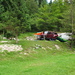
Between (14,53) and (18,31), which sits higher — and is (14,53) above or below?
below

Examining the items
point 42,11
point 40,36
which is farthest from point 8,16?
point 42,11

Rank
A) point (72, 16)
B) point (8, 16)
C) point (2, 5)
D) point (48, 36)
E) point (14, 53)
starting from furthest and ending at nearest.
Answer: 1. point (2, 5)
2. point (48, 36)
3. point (72, 16)
4. point (8, 16)
5. point (14, 53)

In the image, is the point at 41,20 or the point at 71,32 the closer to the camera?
the point at 71,32

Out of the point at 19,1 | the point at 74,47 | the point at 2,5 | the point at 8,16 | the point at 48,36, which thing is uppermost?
the point at 2,5

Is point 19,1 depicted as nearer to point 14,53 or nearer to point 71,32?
point 14,53

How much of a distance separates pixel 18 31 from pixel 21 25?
80 centimetres

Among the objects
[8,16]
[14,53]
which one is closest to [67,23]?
[8,16]

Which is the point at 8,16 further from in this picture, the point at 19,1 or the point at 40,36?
the point at 40,36

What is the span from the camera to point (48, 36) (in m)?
20.7

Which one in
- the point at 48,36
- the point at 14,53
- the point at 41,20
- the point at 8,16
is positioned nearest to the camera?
the point at 14,53

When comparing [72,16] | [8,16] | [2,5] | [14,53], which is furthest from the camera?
[2,5]

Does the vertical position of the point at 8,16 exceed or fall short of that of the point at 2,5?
it falls short

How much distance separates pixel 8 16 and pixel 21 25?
5.78 ft

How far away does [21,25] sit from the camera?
14.7 m
